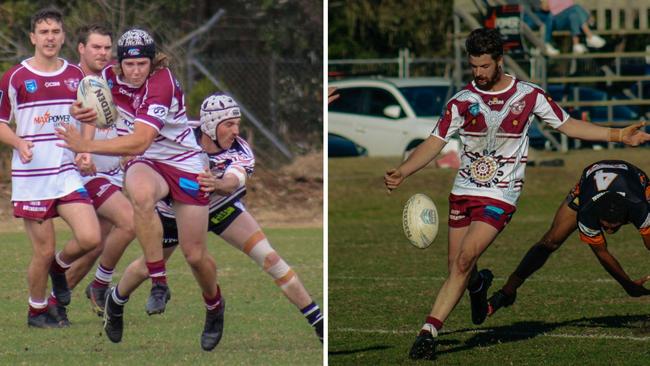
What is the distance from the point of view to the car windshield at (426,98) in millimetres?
23500

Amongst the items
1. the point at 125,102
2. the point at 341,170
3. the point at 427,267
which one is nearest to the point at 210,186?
the point at 125,102

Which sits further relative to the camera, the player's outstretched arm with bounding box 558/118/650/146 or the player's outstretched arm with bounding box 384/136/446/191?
the player's outstretched arm with bounding box 558/118/650/146

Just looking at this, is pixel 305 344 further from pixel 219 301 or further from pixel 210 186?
pixel 210 186

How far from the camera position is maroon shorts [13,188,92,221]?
29.2 feet

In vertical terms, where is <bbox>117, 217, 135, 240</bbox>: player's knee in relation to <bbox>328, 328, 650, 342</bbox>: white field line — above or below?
above

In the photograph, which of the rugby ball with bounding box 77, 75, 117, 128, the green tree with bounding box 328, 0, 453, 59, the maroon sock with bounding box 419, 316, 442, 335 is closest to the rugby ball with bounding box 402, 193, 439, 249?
the maroon sock with bounding box 419, 316, 442, 335

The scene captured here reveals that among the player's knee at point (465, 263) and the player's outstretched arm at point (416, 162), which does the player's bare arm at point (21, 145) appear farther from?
the player's knee at point (465, 263)

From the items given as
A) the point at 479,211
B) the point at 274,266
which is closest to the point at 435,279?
the point at 274,266

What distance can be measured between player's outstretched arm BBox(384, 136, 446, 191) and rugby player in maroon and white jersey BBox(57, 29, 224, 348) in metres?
1.06

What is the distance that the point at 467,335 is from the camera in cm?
840

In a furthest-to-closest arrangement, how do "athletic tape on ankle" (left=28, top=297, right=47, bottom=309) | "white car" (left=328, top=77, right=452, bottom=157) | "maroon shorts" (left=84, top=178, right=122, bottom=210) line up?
"white car" (left=328, top=77, right=452, bottom=157), "maroon shorts" (left=84, top=178, right=122, bottom=210), "athletic tape on ankle" (left=28, top=297, right=47, bottom=309)

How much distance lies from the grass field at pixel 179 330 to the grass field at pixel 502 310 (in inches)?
11.8

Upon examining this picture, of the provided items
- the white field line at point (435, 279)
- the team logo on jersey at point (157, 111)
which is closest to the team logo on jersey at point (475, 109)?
the team logo on jersey at point (157, 111)

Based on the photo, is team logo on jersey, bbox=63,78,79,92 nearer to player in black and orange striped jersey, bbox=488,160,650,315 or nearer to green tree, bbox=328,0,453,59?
player in black and orange striped jersey, bbox=488,160,650,315
